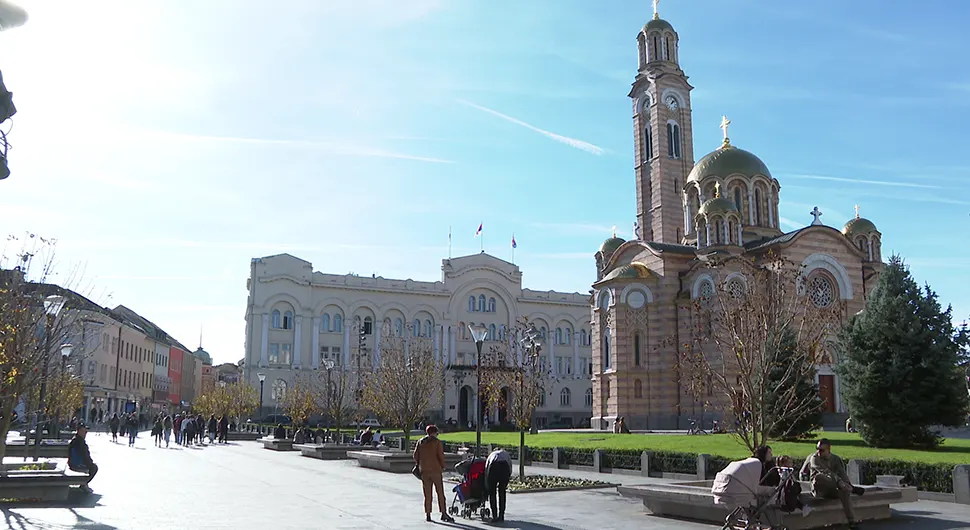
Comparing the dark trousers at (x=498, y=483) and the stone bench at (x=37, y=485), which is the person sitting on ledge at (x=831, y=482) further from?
the stone bench at (x=37, y=485)

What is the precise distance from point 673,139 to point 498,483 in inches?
1872

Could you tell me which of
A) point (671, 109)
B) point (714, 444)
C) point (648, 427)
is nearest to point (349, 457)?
point (714, 444)

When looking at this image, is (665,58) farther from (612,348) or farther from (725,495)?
(725,495)

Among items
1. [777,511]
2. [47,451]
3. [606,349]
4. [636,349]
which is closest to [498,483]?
[777,511]

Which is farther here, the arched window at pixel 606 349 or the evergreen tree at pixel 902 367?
the arched window at pixel 606 349

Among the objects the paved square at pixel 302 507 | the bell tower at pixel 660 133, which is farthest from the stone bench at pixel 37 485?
the bell tower at pixel 660 133

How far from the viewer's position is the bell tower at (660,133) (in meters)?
56.2

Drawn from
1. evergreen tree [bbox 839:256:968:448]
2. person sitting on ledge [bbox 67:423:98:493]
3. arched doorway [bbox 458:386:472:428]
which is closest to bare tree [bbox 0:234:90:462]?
person sitting on ledge [bbox 67:423:98:493]

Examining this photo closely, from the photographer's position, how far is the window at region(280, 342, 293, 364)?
218 feet

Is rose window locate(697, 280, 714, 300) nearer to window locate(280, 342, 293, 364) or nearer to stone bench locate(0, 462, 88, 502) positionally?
stone bench locate(0, 462, 88, 502)

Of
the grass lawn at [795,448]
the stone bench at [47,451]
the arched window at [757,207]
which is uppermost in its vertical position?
the arched window at [757,207]

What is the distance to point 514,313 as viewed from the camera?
73812mm

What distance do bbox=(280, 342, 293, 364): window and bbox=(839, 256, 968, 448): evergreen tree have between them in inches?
1902

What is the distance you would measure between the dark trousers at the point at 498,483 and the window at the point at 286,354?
181ft
